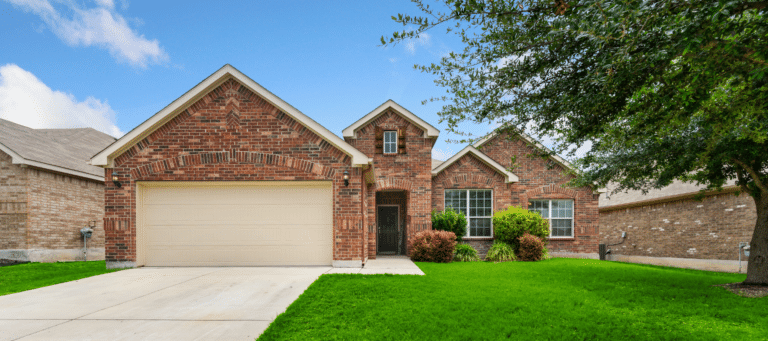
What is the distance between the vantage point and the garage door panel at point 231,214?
1066cm

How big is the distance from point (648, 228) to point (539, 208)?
614 centimetres

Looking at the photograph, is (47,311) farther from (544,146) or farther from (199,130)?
(544,146)

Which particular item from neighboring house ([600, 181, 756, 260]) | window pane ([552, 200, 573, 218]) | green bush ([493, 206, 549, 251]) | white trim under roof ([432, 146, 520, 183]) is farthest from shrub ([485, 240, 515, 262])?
neighboring house ([600, 181, 756, 260])

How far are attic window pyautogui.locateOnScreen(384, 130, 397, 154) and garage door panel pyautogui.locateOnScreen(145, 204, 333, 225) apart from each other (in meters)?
5.35

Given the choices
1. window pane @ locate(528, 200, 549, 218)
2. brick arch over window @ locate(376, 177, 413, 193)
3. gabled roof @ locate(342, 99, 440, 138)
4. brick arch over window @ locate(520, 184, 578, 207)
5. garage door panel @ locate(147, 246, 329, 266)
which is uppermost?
gabled roof @ locate(342, 99, 440, 138)

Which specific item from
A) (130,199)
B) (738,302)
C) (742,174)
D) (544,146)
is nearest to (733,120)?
(544,146)

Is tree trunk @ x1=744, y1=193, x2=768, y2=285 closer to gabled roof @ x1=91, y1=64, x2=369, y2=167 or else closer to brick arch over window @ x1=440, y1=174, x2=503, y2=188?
brick arch over window @ x1=440, y1=174, x2=503, y2=188

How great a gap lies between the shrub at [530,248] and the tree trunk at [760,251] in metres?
6.18

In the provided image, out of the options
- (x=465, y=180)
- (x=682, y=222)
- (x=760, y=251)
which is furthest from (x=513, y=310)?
(x=682, y=222)

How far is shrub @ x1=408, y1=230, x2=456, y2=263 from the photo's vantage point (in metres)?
13.7

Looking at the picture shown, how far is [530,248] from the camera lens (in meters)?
14.6

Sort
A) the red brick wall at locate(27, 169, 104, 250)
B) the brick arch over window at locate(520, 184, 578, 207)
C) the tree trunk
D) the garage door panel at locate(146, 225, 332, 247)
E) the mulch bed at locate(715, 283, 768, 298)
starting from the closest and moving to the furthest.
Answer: the mulch bed at locate(715, 283, 768, 298), the tree trunk, the garage door panel at locate(146, 225, 332, 247), the red brick wall at locate(27, 169, 104, 250), the brick arch over window at locate(520, 184, 578, 207)

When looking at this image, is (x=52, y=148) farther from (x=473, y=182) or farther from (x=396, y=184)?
(x=473, y=182)

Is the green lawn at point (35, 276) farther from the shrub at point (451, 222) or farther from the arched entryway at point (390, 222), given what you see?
the shrub at point (451, 222)
